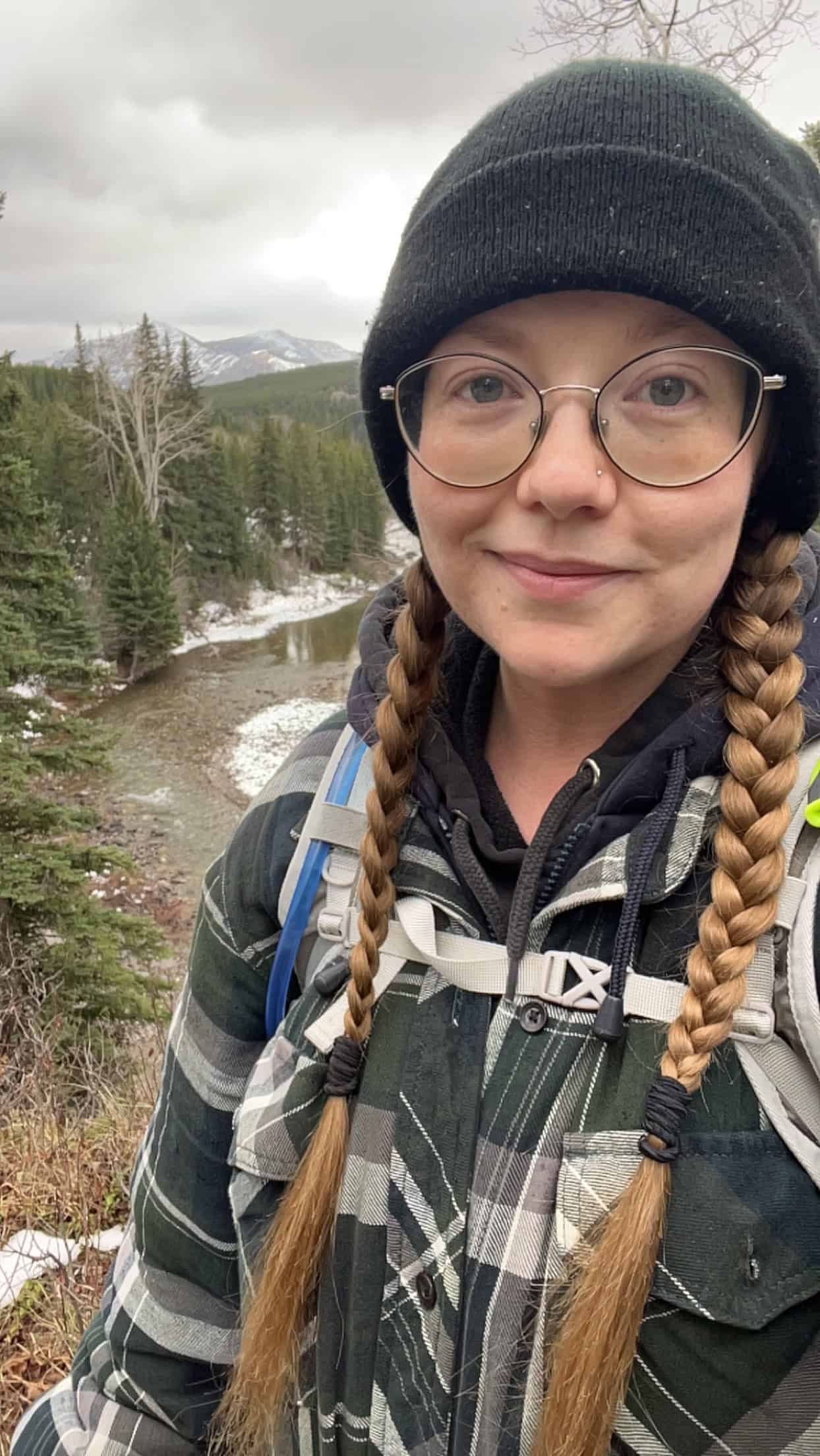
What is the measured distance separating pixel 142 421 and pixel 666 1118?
106 feet

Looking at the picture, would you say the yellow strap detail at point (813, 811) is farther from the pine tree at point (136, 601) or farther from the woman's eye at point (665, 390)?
the pine tree at point (136, 601)

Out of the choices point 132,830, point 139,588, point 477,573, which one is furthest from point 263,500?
point 477,573

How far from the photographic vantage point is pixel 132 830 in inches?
559

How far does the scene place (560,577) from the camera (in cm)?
Answer: 103

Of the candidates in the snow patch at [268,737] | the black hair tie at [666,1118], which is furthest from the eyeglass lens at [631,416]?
the snow patch at [268,737]

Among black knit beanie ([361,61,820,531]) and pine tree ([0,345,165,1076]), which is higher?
black knit beanie ([361,61,820,531])

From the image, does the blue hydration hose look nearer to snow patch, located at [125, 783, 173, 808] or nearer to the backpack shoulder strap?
the backpack shoulder strap

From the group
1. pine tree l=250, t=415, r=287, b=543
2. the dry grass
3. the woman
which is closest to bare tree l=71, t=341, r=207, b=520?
pine tree l=250, t=415, r=287, b=543

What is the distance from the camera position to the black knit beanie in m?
0.97

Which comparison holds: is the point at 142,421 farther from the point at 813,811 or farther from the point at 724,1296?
the point at 724,1296

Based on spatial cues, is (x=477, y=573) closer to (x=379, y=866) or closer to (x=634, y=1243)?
(x=379, y=866)

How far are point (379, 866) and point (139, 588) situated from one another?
24.3 m

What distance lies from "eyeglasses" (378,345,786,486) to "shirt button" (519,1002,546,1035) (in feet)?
2.16

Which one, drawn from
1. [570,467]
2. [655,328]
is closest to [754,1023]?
[570,467]
